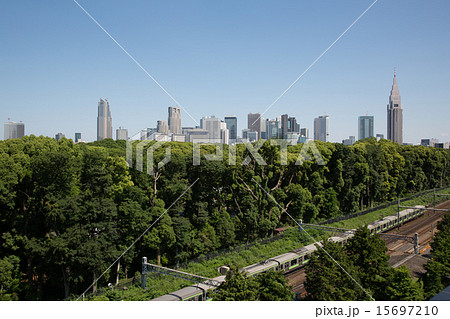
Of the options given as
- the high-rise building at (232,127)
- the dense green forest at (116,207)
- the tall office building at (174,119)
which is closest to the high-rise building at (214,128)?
the high-rise building at (232,127)

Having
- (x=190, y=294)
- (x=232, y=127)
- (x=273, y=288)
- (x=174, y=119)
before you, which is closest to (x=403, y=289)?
(x=273, y=288)

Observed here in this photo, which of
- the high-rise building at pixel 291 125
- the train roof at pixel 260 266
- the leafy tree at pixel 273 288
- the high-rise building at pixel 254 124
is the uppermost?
the high-rise building at pixel 291 125

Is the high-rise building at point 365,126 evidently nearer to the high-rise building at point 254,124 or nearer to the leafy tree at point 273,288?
the high-rise building at point 254,124

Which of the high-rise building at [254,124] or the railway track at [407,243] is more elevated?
the high-rise building at [254,124]

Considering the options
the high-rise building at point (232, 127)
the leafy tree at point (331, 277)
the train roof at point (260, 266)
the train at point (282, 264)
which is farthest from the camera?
the high-rise building at point (232, 127)

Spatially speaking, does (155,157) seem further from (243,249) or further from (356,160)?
(356,160)
